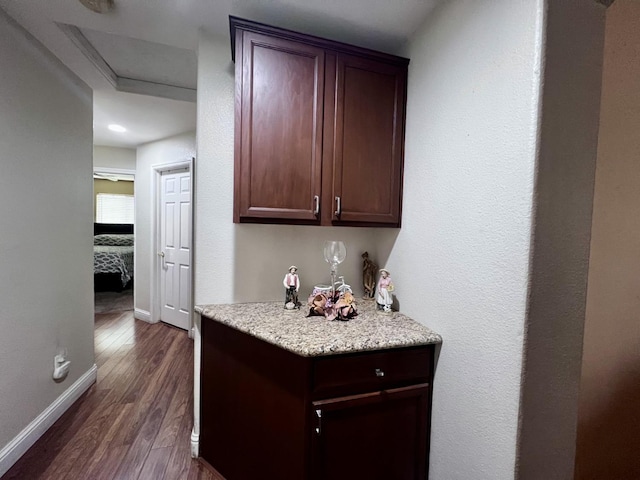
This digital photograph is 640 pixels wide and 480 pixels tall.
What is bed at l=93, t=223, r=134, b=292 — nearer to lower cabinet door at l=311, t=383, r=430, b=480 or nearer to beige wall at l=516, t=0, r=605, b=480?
lower cabinet door at l=311, t=383, r=430, b=480

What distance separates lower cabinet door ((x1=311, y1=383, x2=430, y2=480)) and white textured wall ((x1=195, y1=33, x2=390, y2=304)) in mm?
742

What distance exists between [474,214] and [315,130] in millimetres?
837

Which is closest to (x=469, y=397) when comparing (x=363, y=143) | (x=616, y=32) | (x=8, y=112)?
(x=363, y=143)

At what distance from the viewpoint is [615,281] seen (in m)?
1.24

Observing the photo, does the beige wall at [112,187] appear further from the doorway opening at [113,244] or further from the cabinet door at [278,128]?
the cabinet door at [278,128]

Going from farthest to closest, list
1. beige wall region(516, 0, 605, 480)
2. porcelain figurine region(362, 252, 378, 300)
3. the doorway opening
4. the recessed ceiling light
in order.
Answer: the doorway opening → the recessed ceiling light → porcelain figurine region(362, 252, 378, 300) → beige wall region(516, 0, 605, 480)

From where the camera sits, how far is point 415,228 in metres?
1.46

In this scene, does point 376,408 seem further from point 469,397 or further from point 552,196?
point 552,196

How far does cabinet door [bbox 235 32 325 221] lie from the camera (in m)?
1.33

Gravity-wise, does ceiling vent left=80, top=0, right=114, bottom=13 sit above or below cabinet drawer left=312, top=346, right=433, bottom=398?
above

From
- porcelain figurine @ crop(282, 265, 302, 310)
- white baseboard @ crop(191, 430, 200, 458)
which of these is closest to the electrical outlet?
white baseboard @ crop(191, 430, 200, 458)

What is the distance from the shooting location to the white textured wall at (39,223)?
1.51m

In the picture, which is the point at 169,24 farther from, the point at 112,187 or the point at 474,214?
the point at 112,187

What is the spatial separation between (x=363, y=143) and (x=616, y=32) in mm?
1104
